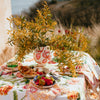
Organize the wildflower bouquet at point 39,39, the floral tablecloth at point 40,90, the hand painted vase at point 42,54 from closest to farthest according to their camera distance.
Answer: the floral tablecloth at point 40,90
the wildflower bouquet at point 39,39
the hand painted vase at point 42,54

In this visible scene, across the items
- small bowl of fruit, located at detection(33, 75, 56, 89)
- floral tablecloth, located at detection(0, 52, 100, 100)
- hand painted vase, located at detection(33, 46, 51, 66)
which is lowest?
floral tablecloth, located at detection(0, 52, 100, 100)

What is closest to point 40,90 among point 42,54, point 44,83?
point 44,83

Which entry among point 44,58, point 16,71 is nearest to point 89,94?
point 44,58

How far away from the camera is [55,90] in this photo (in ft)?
4.14

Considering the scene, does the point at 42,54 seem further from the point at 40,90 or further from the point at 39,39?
the point at 40,90

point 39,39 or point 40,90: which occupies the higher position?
point 39,39

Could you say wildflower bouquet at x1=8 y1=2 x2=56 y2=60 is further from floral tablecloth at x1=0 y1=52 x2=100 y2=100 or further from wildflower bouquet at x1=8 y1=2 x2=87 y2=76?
floral tablecloth at x1=0 y1=52 x2=100 y2=100

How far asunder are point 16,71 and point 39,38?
467mm

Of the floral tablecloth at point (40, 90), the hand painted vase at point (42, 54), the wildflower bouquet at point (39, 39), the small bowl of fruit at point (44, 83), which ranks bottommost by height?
the floral tablecloth at point (40, 90)

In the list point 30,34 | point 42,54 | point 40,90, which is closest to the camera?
point 40,90

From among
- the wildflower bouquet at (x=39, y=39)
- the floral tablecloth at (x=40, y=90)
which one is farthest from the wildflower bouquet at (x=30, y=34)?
the floral tablecloth at (x=40, y=90)

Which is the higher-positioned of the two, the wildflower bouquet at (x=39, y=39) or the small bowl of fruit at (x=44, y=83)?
the wildflower bouquet at (x=39, y=39)

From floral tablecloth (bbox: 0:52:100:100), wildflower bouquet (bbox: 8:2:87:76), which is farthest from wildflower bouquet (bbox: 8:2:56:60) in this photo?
floral tablecloth (bbox: 0:52:100:100)

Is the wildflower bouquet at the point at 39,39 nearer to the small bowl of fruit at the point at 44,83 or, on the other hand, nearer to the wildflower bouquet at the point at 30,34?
the wildflower bouquet at the point at 30,34
